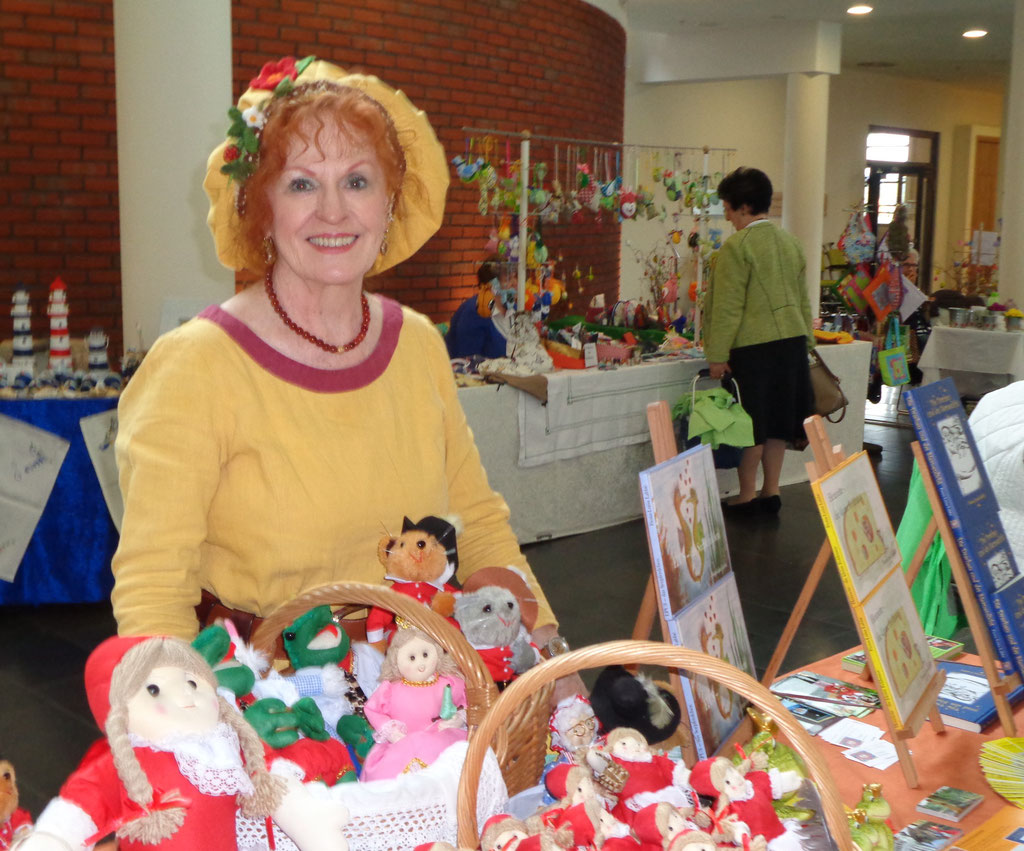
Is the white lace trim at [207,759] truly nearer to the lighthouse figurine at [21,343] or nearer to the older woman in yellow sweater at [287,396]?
the older woman in yellow sweater at [287,396]

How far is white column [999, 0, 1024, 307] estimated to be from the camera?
766 centimetres

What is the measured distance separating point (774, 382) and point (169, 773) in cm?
449

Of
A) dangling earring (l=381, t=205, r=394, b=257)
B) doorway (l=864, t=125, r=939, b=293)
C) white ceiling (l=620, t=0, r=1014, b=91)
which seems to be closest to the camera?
dangling earring (l=381, t=205, r=394, b=257)

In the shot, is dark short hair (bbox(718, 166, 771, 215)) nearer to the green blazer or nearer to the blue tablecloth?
the green blazer

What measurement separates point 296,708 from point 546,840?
11.7 inches

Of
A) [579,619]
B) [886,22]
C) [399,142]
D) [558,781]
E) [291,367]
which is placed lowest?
[579,619]

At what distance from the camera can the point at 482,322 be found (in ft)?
16.6

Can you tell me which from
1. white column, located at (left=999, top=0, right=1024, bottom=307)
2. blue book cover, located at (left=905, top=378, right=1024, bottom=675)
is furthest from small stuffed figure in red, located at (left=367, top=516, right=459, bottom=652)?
white column, located at (left=999, top=0, right=1024, bottom=307)

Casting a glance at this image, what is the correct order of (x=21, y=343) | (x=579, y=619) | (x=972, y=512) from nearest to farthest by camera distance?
(x=972, y=512)
(x=579, y=619)
(x=21, y=343)

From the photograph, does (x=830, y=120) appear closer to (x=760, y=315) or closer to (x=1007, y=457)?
(x=760, y=315)

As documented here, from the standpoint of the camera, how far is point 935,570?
1.95 metres

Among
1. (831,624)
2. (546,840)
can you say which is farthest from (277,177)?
(831,624)

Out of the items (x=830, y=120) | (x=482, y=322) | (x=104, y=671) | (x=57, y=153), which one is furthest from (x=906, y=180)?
(x=104, y=671)

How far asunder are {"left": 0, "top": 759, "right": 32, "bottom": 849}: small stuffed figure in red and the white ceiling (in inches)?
354
